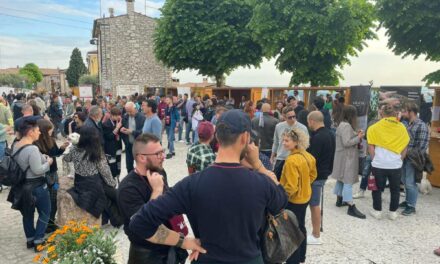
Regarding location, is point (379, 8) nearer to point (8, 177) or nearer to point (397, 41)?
point (397, 41)

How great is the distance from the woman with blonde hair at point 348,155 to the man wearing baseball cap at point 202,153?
305 centimetres

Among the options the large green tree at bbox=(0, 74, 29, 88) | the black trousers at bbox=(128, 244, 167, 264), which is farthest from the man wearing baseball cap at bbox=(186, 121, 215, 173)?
the large green tree at bbox=(0, 74, 29, 88)

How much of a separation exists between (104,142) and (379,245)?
5.27 m

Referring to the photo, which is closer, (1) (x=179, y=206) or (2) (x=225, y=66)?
(1) (x=179, y=206)

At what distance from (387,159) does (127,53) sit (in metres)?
33.8

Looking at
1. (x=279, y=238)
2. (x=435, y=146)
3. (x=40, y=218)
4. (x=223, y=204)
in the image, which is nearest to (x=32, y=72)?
(x=40, y=218)

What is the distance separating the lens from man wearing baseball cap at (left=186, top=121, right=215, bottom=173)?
3799 mm

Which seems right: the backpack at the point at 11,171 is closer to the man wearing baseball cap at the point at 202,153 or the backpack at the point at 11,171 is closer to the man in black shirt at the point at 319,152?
the man wearing baseball cap at the point at 202,153

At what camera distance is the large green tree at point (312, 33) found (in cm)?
1786

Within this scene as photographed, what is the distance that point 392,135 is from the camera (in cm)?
558

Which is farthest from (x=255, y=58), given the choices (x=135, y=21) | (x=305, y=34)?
(x=135, y=21)

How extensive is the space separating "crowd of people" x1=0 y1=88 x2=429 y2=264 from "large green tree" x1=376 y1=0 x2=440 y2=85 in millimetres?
5599

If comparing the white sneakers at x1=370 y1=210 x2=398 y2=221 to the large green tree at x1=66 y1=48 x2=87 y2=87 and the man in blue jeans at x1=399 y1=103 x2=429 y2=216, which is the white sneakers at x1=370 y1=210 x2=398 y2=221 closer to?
the man in blue jeans at x1=399 y1=103 x2=429 y2=216

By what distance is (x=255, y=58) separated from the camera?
2581cm
